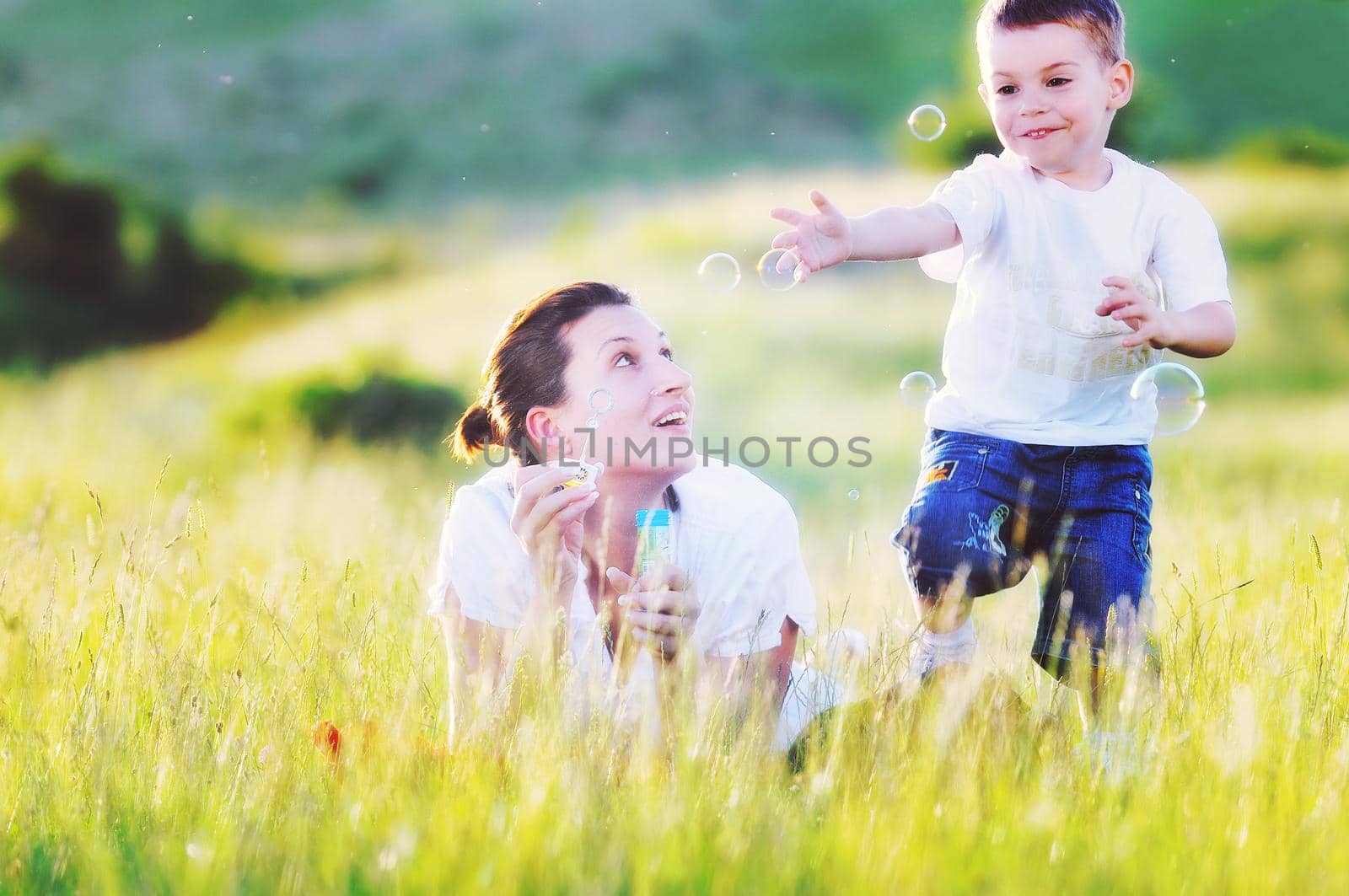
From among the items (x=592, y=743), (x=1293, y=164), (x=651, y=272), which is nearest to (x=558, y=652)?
(x=592, y=743)

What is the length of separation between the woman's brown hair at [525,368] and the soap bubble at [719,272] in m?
0.30

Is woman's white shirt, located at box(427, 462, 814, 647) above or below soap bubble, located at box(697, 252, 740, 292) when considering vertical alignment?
below

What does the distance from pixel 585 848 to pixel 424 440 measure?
9.78 m

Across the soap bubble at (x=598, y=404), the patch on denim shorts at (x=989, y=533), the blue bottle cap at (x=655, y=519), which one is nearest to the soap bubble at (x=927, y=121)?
the patch on denim shorts at (x=989, y=533)

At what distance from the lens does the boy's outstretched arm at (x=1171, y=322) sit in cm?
318

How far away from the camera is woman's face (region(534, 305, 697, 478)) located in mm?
3416

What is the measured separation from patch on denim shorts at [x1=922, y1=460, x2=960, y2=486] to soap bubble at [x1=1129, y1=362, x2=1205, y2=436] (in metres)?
0.50

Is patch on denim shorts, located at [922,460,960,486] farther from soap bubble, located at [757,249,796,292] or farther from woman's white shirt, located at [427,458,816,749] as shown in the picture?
soap bubble, located at [757,249,796,292]

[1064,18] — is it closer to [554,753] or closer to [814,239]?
[814,239]

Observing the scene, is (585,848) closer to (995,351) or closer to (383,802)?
(383,802)

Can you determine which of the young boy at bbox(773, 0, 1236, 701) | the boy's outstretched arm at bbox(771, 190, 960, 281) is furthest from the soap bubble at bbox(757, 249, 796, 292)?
the young boy at bbox(773, 0, 1236, 701)

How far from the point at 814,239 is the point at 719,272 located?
3.03 ft

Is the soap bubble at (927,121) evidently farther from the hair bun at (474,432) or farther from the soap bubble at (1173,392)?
the hair bun at (474,432)

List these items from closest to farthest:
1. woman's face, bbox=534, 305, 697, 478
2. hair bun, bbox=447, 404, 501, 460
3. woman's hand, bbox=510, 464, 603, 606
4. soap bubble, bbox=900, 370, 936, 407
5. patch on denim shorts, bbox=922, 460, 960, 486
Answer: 1. woman's hand, bbox=510, 464, 603, 606
2. woman's face, bbox=534, 305, 697, 478
3. patch on denim shorts, bbox=922, 460, 960, 486
4. hair bun, bbox=447, 404, 501, 460
5. soap bubble, bbox=900, 370, 936, 407
